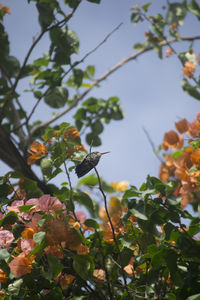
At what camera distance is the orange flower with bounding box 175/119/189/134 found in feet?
3.31

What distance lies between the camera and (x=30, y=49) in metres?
1.41

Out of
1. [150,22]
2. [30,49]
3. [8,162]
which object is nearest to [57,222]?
[8,162]

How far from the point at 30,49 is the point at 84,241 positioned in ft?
3.25

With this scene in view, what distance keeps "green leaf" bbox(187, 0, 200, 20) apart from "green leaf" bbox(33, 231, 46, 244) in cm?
156

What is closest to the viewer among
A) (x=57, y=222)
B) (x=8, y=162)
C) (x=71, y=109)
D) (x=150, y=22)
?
(x=57, y=222)

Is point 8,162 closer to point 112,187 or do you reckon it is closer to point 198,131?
point 112,187

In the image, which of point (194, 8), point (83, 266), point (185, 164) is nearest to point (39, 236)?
point (83, 266)

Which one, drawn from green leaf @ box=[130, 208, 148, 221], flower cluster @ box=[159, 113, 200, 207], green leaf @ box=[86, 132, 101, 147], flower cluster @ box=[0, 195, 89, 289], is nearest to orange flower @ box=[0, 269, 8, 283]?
flower cluster @ box=[0, 195, 89, 289]

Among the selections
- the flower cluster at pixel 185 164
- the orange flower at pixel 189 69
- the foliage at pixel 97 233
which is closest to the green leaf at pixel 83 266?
the foliage at pixel 97 233

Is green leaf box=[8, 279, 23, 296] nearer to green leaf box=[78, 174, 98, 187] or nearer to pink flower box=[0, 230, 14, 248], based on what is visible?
pink flower box=[0, 230, 14, 248]

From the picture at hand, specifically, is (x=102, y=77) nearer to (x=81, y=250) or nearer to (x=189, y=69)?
(x=189, y=69)

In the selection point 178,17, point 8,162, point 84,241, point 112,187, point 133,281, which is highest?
point 178,17

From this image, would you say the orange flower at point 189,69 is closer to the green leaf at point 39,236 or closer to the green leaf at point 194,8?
the green leaf at point 194,8

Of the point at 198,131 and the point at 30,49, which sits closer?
the point at 198,131
